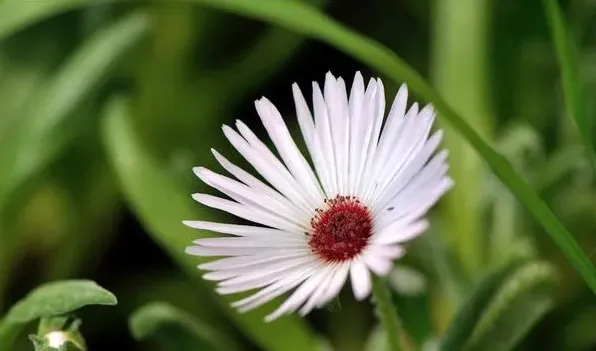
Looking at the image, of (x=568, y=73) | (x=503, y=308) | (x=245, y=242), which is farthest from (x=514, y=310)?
(x=245, y=242)

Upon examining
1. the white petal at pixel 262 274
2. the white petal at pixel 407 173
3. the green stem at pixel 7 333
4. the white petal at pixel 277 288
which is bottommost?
the white petal at pixel 277 288

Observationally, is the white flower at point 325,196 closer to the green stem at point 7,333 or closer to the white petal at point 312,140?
the white petal at point 312,140

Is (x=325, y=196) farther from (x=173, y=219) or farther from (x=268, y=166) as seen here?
(x=173, y=219)

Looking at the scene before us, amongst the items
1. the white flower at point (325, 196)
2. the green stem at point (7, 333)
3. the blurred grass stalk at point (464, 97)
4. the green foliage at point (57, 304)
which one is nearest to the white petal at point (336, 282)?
the white flower at point (325, 196)

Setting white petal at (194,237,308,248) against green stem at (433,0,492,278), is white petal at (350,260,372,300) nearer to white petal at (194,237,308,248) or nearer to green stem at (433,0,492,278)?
white petal at (194,237,308,248)

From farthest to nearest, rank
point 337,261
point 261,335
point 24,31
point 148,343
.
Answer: point 24,31 → point 148,343 → point 261,335 → point 337,261

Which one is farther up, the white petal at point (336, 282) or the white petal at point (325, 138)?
the white petal at point (325, 138)

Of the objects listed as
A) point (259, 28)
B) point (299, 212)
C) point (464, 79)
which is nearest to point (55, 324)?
point (299, 212)

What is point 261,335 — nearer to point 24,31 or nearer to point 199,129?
point 199,129
